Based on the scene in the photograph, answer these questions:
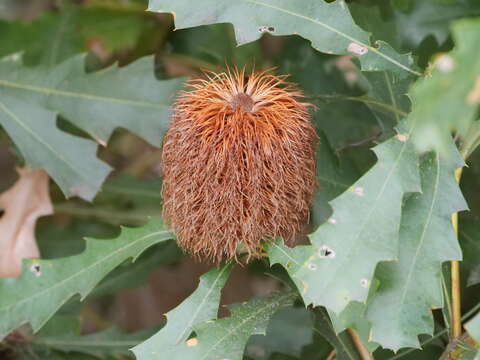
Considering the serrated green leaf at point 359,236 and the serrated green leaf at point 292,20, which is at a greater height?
the serrated green leaf at point 292,20

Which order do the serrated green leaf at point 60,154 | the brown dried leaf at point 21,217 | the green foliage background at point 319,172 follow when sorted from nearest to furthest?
the green foliage background at point 319,172 → the serrated green leaf at point 60,154 → the brown dried leaf at point 21,217

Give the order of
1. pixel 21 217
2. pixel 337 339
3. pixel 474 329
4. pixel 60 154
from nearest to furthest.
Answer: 1. pixel 474 329
2. pixel 337 339
3. pixel 60 154
4. pixel 21 217

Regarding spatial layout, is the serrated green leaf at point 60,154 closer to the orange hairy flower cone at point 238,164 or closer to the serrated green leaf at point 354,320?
the orange hairy flower cone at point 238,164

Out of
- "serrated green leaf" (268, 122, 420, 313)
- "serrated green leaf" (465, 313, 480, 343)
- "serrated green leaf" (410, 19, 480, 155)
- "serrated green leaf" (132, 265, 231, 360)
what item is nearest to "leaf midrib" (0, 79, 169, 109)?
"serrated green leaf" (132, 265, 231, 360)

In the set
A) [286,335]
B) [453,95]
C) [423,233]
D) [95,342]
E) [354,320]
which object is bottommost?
[286,335]

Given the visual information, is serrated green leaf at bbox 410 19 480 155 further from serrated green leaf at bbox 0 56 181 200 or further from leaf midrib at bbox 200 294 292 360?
serrated green leaf at bbox 0 56 181 200

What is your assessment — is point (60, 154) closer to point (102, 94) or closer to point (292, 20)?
point (102, 94)

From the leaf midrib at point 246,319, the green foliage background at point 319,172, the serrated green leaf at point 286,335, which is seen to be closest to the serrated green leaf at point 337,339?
the green foliage background at point 319,172

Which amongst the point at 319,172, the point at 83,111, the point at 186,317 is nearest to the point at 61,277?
the point at 186,317
